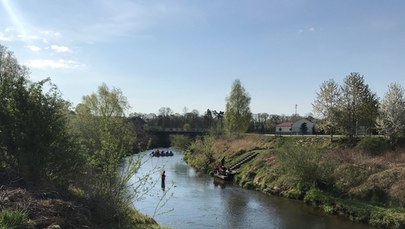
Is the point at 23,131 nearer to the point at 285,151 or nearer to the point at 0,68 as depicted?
the point at 285,151

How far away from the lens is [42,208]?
13.2 meters

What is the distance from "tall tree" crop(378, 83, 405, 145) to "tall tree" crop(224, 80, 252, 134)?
112ft

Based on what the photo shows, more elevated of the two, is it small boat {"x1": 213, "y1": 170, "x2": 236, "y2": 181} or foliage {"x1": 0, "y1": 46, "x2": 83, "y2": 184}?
foliage {"x1": 0, "y1": 46, "x2": 83, "y2": 184}

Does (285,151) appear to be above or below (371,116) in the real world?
below

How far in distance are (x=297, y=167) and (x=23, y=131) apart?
80.9 feet

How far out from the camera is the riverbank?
37.5 ft

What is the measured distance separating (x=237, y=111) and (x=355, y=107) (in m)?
30.6

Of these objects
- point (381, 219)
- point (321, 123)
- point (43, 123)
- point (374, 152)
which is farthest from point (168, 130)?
point (43, 123)

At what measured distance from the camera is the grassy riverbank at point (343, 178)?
96.5ft

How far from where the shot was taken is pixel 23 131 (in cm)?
1753

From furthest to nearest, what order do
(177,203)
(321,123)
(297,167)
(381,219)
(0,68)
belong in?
(321,123)
(0,68)
(297,167)
(177,203)
(381,219)

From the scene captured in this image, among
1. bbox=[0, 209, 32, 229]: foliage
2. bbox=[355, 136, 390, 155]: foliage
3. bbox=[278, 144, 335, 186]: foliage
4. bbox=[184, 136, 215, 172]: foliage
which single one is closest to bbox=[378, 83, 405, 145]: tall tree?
bbox=[355, 136, 390, 155]: foliage

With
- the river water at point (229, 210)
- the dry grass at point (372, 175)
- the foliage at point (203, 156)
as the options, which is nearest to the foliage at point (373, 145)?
the dry grass at point (372, 175)

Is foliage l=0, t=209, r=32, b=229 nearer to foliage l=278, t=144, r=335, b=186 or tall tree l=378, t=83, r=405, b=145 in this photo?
foliage l=278, t=144, r=335, b=186
